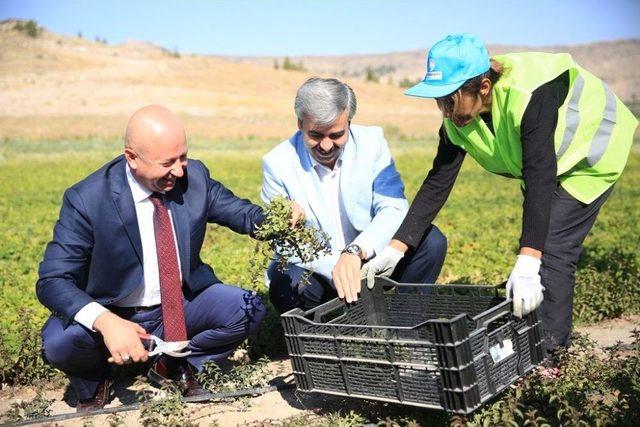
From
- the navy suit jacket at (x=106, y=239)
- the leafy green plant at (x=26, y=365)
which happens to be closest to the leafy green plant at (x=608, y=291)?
the navy suit jacket at (x=106, y=239)

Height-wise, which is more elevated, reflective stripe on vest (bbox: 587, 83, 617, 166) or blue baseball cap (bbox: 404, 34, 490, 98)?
blue baseball cap (bbox: 404, 34, 490, 98)

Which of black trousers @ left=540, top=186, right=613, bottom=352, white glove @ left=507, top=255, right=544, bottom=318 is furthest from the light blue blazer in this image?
white glove @ left=507, top=255, right=544, bottom=318

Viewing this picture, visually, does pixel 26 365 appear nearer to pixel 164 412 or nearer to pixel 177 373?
pixel 177 373

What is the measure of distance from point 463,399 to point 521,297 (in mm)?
607

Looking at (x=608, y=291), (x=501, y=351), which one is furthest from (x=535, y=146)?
(x=608, y=291)

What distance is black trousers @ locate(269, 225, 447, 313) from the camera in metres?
4.68

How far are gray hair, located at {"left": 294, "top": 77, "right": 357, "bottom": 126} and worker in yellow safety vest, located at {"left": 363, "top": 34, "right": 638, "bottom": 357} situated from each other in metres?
0.56

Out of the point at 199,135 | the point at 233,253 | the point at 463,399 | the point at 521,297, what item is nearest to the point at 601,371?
the point at 521,297

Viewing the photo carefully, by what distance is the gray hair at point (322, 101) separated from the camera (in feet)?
13.5

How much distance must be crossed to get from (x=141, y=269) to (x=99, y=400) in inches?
31.8

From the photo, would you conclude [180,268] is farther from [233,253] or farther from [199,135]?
[199,135]

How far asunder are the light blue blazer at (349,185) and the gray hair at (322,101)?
469mm

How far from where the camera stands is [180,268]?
423 centimetres

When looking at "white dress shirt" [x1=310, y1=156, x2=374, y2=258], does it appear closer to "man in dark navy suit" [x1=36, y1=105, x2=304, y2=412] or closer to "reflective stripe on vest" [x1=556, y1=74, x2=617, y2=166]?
"man in dark navy suit" [x1=36, y1=105, x2=304, y2=412]
